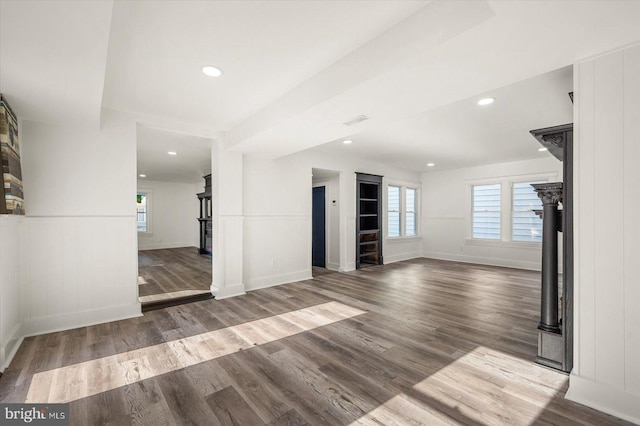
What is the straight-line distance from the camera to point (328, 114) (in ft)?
8.64

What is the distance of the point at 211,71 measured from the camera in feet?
7.85

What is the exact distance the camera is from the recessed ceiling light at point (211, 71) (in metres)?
2.33

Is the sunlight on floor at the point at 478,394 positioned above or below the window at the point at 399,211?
below

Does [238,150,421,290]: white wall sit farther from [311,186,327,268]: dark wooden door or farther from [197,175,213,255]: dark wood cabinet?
[197,175,213,255]: dark wood cabinet

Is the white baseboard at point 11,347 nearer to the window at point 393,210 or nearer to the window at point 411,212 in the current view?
the window at point 393,210

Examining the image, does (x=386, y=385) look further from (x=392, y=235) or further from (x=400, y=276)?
(x=392, y=235)

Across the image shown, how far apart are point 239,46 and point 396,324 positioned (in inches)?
116

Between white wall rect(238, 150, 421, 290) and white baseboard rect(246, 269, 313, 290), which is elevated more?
white wall rect(238, 150, 421, 290)

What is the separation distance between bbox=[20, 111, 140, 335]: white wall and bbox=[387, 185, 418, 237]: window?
5658 millimetres

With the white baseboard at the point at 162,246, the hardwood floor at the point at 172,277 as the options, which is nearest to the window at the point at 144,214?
the white baseboard at the point at 162,246

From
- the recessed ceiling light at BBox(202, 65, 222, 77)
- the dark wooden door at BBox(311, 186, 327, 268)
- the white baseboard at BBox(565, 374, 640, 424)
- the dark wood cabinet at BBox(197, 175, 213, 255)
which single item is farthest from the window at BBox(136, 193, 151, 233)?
the white baseboard at BBox(565, 374, 640, 424)

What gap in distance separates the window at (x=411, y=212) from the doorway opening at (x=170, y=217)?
17.2 feet

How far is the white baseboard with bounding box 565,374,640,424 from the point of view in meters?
1.55

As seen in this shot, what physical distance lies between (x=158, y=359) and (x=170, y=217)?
861 centimetres
